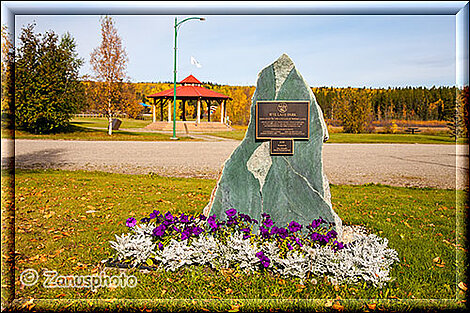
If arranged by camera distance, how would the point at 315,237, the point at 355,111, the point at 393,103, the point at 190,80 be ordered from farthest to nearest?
1. the point at 393,103
2. the point at 190,80
3. the point at 355,111
4. the point at 315,237

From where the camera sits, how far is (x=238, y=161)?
199 inches

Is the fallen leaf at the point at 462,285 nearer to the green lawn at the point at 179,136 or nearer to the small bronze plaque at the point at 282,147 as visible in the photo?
the small bronze plaque at the point at 282,147

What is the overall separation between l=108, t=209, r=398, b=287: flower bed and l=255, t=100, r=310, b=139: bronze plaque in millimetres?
1147

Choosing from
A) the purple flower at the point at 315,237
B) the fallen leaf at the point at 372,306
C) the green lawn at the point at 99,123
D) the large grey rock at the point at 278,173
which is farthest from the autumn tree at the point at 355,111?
the fallen leaf at the point at 372,306

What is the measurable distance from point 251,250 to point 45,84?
75.5ft

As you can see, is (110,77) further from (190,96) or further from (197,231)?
(197,231)

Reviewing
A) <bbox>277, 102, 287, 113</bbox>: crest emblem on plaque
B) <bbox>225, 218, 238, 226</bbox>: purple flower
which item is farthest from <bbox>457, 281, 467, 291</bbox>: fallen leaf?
<bbox>277, 102, 287, 113</bbox>: crest emblem on plaque

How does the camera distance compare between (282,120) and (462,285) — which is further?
(282,120)

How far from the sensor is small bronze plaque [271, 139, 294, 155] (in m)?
5.01

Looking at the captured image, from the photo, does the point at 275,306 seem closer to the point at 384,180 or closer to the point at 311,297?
the point at 311,297

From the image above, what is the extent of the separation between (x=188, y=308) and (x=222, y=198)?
5.75ft

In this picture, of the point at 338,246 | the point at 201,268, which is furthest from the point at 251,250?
the point at 338,246

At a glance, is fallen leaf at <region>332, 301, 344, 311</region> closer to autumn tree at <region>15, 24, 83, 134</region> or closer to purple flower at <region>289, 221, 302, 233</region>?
purple flower at <region>289, 221, 302, 233</region>

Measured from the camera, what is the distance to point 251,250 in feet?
13.7
